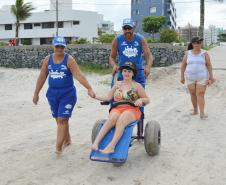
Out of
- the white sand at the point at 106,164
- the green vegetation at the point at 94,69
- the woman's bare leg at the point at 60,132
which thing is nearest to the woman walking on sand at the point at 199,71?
the white sand at the point at 106,164

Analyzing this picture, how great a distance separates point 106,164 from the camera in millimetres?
5621

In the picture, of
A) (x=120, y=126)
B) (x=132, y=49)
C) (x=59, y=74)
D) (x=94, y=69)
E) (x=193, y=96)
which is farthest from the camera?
(x=94, y=69)

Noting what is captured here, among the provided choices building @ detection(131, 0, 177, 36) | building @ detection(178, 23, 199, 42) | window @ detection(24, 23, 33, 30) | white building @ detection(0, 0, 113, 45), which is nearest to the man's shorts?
building @ detection(178, 23, 199, 42)

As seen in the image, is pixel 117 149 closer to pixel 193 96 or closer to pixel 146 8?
pixel 193 96

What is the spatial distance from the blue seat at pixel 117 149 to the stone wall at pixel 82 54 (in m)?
12.2

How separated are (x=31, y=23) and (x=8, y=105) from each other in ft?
172

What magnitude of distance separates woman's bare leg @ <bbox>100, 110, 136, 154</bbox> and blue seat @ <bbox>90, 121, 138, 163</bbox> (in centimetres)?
5

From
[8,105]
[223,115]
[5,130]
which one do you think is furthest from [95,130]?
[8,105]

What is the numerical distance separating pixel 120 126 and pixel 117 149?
0.98 feet

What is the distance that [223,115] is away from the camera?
909 cm

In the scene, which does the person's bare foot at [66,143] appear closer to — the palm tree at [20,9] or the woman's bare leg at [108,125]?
the woman's bare leg at [108,125]

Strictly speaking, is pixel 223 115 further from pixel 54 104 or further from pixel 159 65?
pixel 159 65

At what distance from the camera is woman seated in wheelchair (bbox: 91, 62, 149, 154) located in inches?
206

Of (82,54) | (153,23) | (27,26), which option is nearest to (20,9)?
(27,26)
